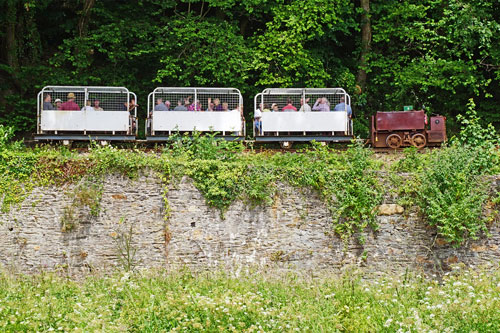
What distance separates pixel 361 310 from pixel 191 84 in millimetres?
13559

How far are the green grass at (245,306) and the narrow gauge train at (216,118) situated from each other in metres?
6.53

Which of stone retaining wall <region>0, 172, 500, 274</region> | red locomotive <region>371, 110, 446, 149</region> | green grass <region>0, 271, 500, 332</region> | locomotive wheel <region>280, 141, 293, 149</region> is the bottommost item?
green grass <region>0, 271, 500, 332</region>

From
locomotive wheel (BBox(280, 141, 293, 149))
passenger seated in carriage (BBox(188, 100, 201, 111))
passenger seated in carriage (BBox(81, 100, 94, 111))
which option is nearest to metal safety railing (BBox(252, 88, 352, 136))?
locomotive wheel (BBox(280, 141, 293, 149))

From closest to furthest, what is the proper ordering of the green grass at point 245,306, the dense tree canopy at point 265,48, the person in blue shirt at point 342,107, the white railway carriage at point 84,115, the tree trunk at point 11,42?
the green grass at point 245,306 < the white railway carriage at point 84,115 < the person in blue shirt at point 342,107 < the dense tree canopy at point 265,48 < the tree trunk at point 11,42

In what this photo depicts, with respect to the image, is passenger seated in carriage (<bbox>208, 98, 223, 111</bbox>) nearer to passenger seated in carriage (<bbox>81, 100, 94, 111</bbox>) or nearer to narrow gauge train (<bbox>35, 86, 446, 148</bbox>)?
narrow gauge train (<bbox>35, 86, 446, 148</bbox>)

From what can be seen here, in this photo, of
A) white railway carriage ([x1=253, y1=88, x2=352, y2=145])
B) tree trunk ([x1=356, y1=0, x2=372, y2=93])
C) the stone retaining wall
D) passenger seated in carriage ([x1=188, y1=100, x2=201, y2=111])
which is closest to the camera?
the stone retaining wall

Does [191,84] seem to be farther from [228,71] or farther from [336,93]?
[336,93]

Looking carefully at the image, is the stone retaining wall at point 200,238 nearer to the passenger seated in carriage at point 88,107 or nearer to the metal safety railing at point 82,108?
the metal safety railing at point 82,108

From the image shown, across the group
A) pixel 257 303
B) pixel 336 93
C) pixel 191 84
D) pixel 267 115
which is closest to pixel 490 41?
pixel 336 93

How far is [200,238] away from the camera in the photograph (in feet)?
42.9

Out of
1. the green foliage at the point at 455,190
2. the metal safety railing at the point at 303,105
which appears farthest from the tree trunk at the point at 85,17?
the green foliage at the point at 455,190

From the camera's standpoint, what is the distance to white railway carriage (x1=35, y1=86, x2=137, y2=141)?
17.9m

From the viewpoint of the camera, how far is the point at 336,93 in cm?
1875

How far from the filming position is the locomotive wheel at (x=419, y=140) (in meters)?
18.5
